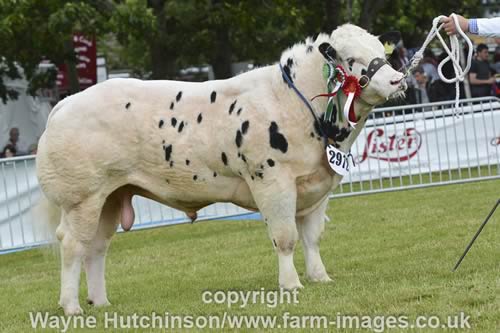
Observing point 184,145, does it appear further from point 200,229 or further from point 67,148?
point 200,229

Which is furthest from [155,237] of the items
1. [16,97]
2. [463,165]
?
[16,97]

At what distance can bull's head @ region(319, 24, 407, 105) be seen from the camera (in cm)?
826

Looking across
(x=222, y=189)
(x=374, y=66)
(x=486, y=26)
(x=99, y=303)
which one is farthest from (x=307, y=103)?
(x=99, y=303)

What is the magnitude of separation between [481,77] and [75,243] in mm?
16602

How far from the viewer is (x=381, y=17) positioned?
112 ft

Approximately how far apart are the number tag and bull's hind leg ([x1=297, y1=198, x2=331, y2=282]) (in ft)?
2.03

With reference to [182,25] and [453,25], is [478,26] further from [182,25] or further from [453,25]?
[182,25]

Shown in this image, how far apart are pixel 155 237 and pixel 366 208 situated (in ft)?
10.2

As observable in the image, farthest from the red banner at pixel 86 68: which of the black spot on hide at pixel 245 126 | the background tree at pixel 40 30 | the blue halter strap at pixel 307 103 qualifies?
the black spot on hide at pixel 245 126

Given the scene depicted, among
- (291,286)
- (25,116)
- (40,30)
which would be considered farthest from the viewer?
(25,116)

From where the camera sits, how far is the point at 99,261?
905 cm

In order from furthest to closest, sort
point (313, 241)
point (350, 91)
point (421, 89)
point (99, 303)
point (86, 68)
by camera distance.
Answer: point (86, 68)
point (421, 89)
point (313, 241)
point (99, 303)
point (350, 91)

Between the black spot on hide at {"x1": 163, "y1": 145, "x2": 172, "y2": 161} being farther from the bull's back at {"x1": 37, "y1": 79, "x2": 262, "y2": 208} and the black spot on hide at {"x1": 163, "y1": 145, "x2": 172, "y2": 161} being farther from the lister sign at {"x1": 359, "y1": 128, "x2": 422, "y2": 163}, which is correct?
the lister sign at {"x1": 359, "y1": 128, "x2": 422, "y2": 163}

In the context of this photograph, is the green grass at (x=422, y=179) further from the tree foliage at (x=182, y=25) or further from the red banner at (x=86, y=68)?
the red banner at (x=86, y=68)
